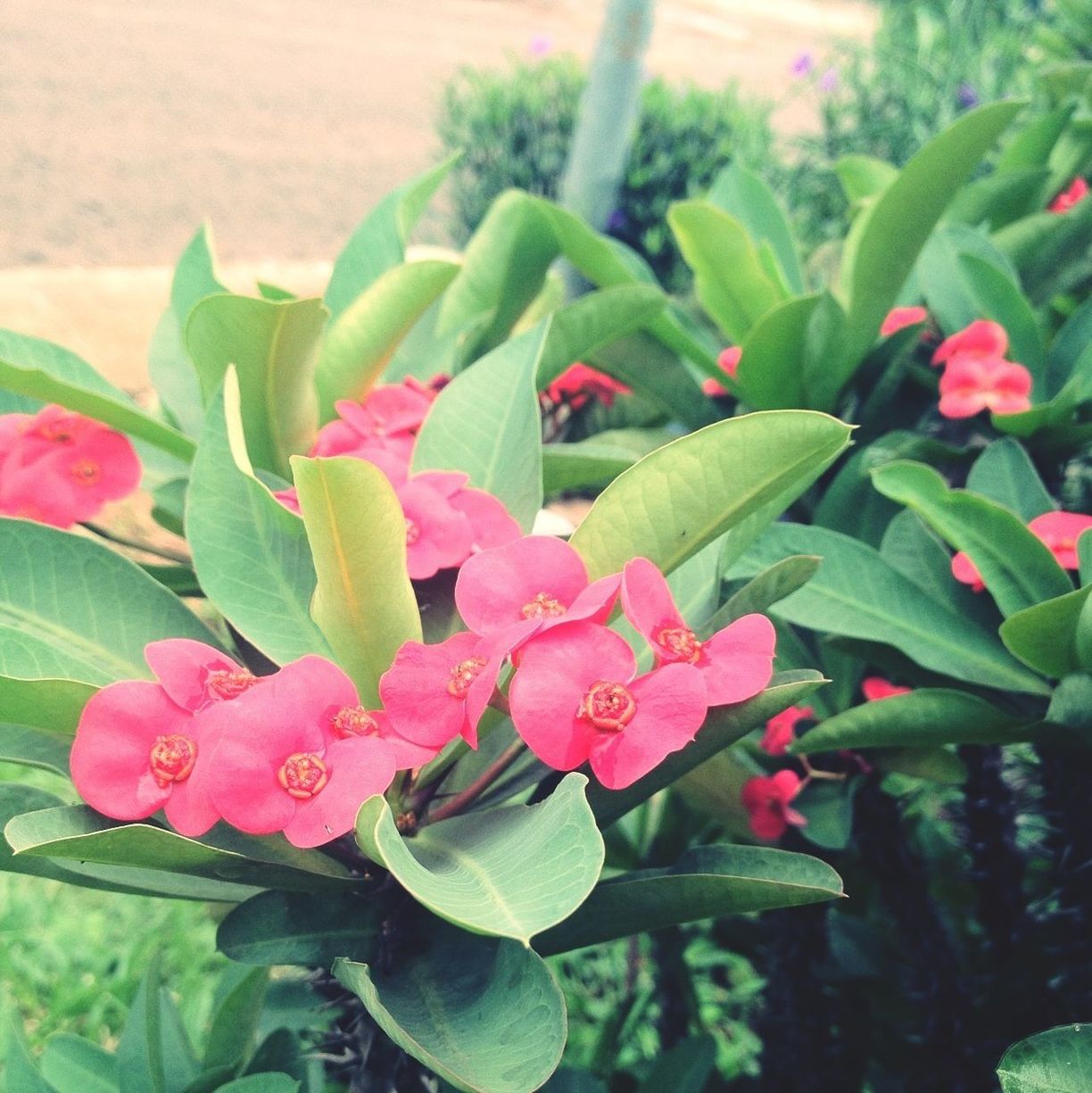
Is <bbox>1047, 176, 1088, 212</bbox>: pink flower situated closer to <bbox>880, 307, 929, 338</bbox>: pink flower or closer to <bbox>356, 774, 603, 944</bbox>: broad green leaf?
<bbox>880, 307, 929, 338</bbox>: pink flower

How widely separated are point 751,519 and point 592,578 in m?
0.15

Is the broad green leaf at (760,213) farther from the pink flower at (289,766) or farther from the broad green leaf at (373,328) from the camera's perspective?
the pink flower at (289,766)

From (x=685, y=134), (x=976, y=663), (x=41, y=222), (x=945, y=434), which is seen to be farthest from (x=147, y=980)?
(x=41, y=222)

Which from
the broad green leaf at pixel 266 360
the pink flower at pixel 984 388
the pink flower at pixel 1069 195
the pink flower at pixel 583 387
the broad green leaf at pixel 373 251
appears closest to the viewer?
the broad green leaf at pixel 266 360

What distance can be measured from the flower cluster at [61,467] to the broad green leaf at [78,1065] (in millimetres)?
514

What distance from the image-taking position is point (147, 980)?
3.50ft

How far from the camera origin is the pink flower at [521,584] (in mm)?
785

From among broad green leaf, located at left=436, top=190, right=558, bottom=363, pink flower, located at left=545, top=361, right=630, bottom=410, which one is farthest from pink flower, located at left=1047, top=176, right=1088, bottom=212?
broad green leaf, located at left=436, top=190, right=558, bottom=363

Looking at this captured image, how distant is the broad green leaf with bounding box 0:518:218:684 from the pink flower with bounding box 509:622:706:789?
0.36 meters

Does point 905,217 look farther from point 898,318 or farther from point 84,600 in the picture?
point 84,600

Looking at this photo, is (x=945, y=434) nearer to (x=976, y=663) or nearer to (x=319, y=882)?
(x=976, y=663)

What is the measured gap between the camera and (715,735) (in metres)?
0.82

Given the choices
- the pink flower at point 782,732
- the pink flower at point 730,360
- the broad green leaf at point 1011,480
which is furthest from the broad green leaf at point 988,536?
the pink flower at point 730,360

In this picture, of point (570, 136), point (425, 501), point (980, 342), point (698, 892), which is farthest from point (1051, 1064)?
point (570, 136)
